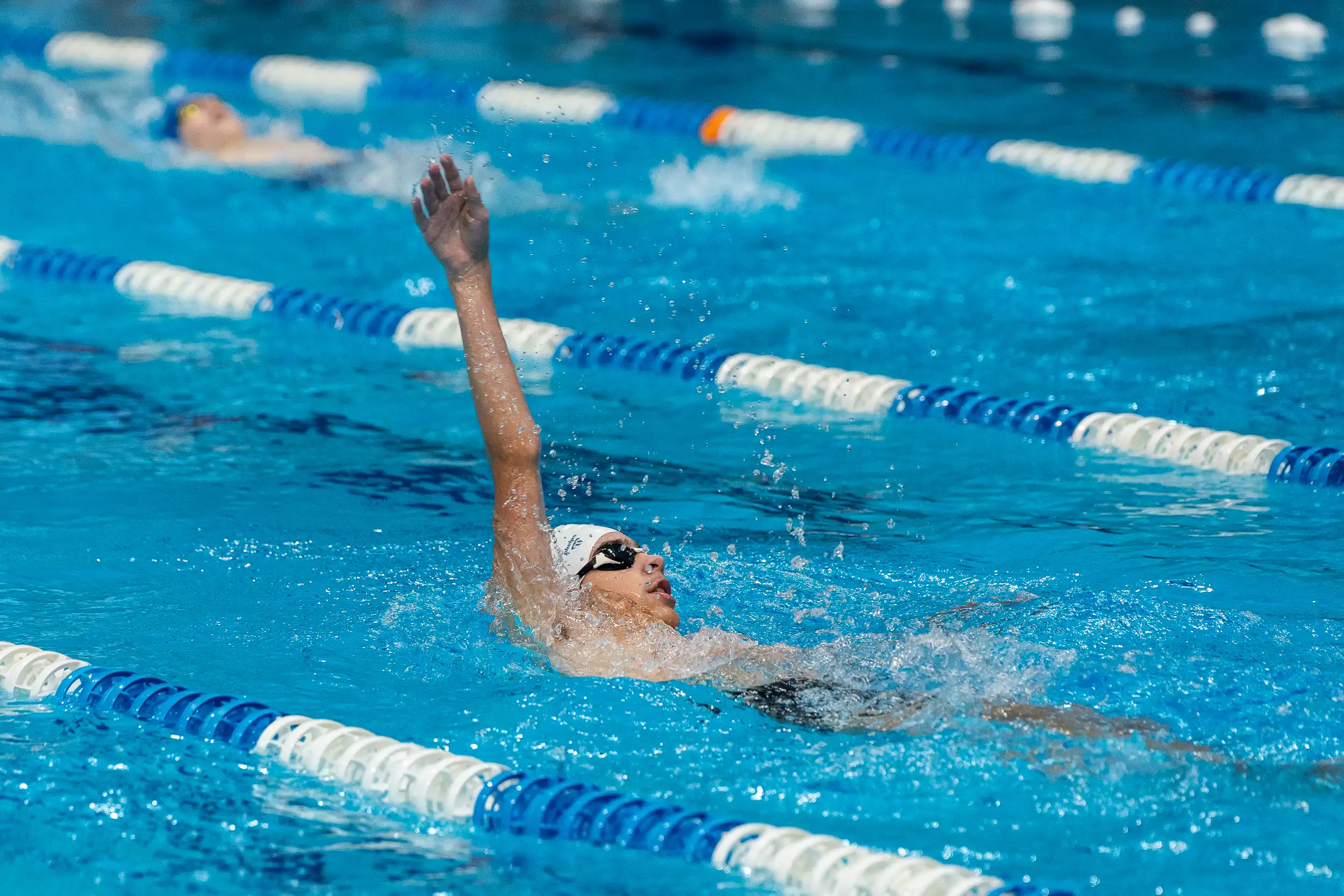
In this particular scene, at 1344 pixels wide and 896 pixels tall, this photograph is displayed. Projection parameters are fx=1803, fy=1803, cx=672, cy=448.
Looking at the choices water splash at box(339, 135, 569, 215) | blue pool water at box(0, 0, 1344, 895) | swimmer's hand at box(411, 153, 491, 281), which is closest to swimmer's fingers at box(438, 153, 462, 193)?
swimmer's hand at box(411, 153, 491, 281)

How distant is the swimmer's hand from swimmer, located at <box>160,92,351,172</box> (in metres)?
5.12

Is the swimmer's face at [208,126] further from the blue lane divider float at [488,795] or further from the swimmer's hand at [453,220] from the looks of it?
the swimmer's hand at [453,220]

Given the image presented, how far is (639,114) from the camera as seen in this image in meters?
9.03

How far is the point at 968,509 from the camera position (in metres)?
4.51

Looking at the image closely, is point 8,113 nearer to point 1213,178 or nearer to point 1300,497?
point 1213,178

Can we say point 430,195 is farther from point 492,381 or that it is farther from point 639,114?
point 639,114

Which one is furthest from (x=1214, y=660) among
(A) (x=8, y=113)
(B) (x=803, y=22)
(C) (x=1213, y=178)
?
(B) (x=803, y=22)

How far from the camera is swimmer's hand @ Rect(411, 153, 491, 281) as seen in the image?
3195 millimetres

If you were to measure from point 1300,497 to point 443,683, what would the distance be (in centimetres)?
228

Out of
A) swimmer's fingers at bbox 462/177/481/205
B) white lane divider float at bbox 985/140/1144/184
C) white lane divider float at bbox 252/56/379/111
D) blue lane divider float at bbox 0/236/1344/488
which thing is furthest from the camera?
white lane divider float at bbox 252/56/379/111

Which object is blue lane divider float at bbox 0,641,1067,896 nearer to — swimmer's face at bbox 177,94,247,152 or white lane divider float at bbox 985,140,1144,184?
swimmer's face at bbox 177,94,247,152

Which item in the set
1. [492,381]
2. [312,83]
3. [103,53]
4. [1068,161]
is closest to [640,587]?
[492,381]

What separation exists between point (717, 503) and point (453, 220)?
1.59 meters

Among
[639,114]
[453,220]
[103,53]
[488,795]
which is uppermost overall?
[103,53]
